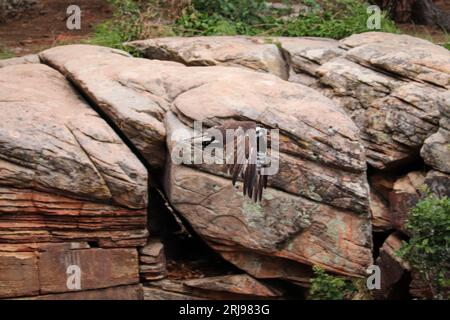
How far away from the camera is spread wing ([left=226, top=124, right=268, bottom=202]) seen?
25.5ft

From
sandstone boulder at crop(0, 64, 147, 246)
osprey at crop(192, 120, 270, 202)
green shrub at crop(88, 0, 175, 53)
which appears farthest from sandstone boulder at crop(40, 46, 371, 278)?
green shrub at crop(88, 0, 175, 53)

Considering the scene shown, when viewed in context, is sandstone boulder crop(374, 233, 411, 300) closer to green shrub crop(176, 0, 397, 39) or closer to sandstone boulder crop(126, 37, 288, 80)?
sandstone boulder crop(126, 37, 288, 80)

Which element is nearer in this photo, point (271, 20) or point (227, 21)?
point (227, 21)

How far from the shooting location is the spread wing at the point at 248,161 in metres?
7.77

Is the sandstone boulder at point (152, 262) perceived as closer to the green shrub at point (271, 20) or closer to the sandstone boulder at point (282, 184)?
the sandstone boulder at point (282, 184)

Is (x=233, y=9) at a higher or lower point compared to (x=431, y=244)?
higher

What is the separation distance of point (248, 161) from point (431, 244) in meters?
1.70

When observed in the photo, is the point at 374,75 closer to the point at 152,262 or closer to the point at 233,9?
the point at 233,9

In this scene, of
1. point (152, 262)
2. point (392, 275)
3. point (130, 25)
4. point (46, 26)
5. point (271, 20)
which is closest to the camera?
point (152, 262)

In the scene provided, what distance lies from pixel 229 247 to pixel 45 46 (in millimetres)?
4548

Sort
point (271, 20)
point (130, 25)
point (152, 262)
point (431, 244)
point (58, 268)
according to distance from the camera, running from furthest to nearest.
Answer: point (271, 20) < point (130, 25) < point (152, 262) < point (58, 268) < point (431, 244)

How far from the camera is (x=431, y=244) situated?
7.75 metres

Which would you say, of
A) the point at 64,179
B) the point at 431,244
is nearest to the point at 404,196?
the point at 431,244

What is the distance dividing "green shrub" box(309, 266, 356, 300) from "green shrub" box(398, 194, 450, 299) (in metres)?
0.61
